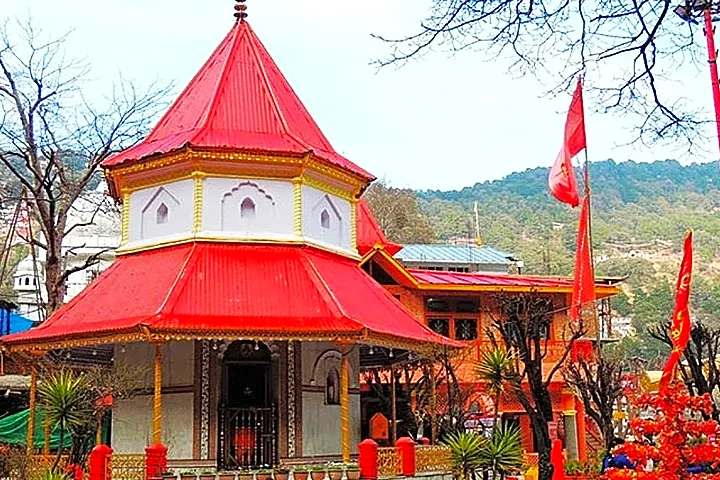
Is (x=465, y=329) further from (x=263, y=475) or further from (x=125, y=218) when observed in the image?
(x=263, y=475)

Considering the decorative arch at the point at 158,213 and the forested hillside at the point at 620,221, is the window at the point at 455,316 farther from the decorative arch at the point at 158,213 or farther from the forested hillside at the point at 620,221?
the forested hillside at the point at 620,221

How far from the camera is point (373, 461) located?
15.3 metres

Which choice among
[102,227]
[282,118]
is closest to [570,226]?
[102,227]

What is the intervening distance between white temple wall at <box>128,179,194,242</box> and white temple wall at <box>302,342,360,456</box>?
3.38 metres

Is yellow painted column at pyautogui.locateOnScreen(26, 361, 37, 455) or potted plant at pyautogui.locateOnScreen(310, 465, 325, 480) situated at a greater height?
yellow painted column at pyautogui.locateOnScreen(26, 361, 37, 455)

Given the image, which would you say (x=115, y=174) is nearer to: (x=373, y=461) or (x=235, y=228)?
(x=235, y=228)

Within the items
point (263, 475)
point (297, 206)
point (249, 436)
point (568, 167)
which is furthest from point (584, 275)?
point (263, 475)

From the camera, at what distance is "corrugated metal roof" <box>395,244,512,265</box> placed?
40188mm

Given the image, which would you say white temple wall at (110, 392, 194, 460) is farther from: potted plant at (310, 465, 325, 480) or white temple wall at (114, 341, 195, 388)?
potted plant at (310, 465, 325, 480)

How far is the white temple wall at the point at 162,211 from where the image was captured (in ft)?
60.4

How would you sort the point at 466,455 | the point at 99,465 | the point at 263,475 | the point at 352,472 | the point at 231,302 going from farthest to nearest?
the point at 231,302, the point at 466,455, the point at 352,472, the point at 99,465, the point at 263,475

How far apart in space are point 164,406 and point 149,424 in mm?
529

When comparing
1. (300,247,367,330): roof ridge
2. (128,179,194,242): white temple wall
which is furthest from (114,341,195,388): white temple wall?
(300,247,367,330): roof ridge

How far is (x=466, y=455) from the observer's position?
1641 cm
